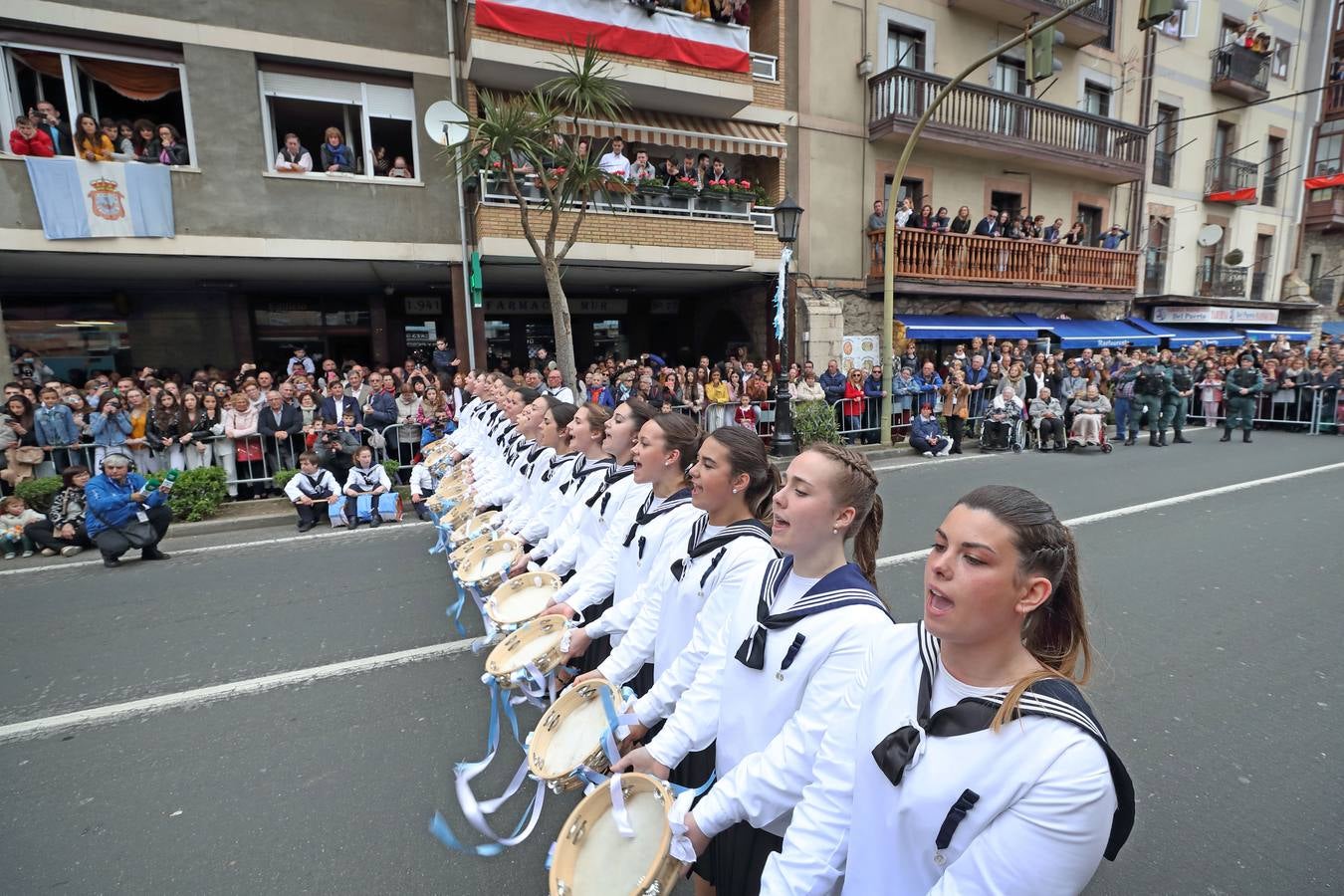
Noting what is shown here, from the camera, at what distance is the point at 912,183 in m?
17.8

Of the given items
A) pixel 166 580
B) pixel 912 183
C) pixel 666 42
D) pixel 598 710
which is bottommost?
pixel 166 580

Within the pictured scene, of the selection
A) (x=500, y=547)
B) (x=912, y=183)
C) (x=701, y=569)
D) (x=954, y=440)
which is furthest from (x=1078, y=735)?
(x=912, y=183)

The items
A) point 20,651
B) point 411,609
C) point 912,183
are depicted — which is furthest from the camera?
point 912,183

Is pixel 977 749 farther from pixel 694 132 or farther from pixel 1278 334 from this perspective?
pixel 1278 334

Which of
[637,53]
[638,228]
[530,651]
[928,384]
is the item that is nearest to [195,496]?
[530,651]

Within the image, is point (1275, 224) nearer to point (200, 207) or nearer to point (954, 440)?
point (954, 440)

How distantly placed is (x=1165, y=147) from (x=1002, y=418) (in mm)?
16444

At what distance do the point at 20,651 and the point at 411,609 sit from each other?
9.22ft

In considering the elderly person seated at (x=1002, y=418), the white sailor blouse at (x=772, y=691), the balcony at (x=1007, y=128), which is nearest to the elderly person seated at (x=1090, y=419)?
the elderly person seated at (x=1002, y=418)

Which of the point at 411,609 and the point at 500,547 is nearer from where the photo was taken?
the point at 500,547

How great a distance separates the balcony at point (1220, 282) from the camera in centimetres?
2395

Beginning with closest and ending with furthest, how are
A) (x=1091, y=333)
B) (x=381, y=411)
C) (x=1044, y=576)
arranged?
(x=1044, y=576), (x=381, y=411), (x=1091, y=333)

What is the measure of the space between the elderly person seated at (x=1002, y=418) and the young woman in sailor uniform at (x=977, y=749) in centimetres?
1314

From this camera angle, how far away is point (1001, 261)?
18.2 metres
